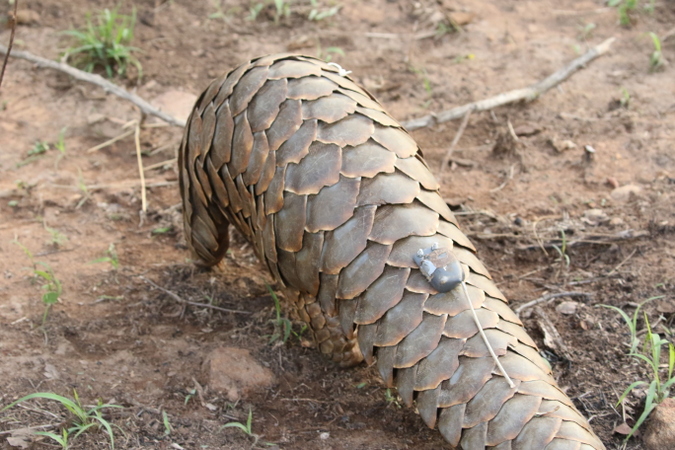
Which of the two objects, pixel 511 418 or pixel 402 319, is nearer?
pixel 511 418

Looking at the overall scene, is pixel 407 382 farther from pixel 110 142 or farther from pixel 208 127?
pixel 110 142

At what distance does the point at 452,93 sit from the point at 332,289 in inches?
130

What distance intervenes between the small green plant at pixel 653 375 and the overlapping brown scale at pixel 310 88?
5.53ft

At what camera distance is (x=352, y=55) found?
612cm

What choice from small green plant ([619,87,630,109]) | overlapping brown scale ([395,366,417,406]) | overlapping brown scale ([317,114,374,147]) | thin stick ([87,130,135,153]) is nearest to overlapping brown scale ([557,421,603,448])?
overlapping brown scale ([395,366,417,406])

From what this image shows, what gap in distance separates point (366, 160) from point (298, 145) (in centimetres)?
28

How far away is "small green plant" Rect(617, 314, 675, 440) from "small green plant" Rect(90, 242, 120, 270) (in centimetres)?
263

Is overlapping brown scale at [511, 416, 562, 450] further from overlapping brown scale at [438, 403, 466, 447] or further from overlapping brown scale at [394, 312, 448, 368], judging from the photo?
overlapping brown scale at [394, 312, 448, 368]

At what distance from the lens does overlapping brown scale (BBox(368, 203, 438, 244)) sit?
102 inches

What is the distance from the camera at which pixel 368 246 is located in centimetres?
260

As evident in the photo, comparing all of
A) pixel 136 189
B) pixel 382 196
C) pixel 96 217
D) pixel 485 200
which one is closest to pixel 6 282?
pixel 96 217

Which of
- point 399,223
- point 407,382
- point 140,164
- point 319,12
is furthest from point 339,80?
point 319,12

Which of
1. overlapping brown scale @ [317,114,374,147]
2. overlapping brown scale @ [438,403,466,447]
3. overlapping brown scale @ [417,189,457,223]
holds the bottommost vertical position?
overlapping brown scale @ [438,403,466,447]

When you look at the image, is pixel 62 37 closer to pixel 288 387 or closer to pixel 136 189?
pixel 136 189
